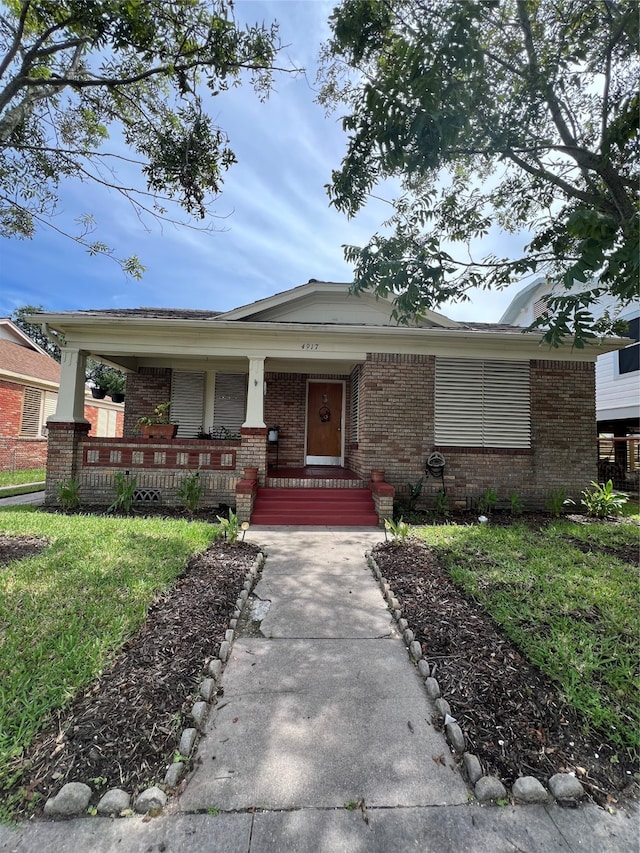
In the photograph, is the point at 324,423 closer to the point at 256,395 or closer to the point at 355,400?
the point at 355,400

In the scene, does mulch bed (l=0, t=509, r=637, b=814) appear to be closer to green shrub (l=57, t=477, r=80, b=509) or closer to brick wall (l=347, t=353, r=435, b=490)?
brick wall (l=347, t=353, r=435, b=490)

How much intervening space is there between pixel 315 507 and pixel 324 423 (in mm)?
3495

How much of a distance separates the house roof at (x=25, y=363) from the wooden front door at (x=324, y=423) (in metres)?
10.3

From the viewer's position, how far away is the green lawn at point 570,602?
2314 millimetres

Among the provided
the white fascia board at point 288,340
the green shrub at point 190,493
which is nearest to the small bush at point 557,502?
the white fascia board at point 288,340

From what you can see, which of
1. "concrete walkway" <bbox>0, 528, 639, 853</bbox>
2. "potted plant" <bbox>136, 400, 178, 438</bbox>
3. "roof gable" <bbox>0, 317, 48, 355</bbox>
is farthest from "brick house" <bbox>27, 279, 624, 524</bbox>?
"roof gable" <bbox>0, 317, 48, 355</bbox>

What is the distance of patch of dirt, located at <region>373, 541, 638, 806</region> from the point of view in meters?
1.86

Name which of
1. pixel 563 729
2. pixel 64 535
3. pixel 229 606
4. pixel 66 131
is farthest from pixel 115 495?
pixel 563 729

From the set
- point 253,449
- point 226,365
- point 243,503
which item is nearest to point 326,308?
point 226,365

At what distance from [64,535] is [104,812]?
432 cm

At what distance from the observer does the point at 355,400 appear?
9.27 m

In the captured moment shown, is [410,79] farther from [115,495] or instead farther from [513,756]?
[115,495]

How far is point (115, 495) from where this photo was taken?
7645 mm

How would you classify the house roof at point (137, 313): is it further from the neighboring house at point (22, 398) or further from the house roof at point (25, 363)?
the neighboring house at point (22, 398)
